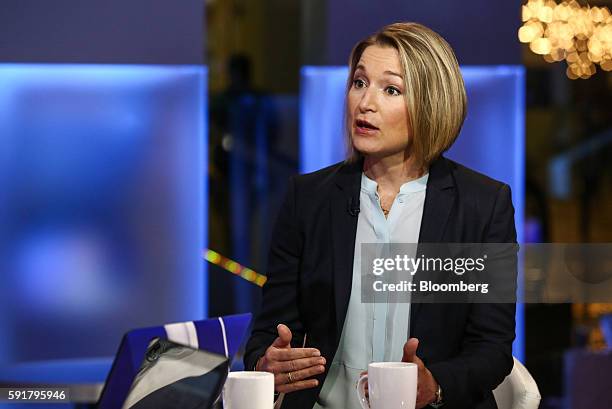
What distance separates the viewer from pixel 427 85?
218 cm

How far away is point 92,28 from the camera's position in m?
3.31

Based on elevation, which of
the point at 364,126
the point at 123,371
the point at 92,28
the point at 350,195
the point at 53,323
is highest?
the point at 92,28

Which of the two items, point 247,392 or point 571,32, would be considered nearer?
point 247,392

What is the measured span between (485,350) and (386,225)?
1.19ft

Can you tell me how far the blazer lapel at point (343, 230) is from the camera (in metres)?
2.20

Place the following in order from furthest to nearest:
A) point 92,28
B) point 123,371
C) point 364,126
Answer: point 92,28, point 364,126, point 123,371

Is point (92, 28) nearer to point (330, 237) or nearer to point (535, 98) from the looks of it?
point (330, 237)

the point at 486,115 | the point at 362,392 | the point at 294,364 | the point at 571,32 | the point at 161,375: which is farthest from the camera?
the point at 486,115

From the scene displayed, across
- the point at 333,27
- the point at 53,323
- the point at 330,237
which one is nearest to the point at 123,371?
the point at 330,237

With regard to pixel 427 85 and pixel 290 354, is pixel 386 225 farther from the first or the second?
pixel 290 354

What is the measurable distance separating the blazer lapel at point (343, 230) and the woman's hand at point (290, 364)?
1.20 feet

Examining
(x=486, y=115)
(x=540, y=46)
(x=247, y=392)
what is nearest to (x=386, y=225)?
(x=247, y=392)

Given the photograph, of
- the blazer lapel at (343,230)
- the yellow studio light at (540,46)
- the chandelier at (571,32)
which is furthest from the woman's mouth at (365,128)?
the yellow studio light at (540,46)

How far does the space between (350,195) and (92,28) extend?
1428 millimetres
